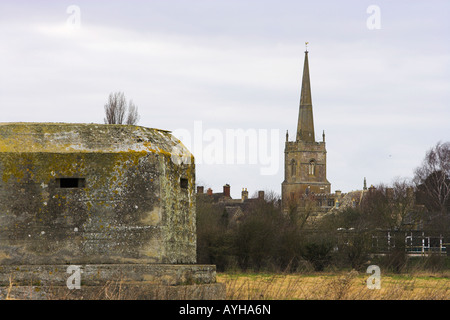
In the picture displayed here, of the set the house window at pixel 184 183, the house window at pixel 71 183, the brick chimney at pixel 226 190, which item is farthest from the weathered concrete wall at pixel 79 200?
the brick chimney at pixel 226 190

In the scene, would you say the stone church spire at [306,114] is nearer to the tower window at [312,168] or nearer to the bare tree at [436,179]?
the tower window at [312,168]

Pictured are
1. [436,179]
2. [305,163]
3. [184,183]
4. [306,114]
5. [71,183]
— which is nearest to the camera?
[71,183]

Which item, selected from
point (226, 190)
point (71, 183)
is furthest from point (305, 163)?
point (71, 183)

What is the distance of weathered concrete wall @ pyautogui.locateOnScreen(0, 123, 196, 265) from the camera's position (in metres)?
12.8

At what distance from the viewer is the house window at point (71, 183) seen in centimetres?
1293

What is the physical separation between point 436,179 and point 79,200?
2510 inches

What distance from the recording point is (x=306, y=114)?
421 feet

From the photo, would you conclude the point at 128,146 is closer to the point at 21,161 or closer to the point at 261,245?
the point at 21,161

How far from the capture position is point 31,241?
12.8m

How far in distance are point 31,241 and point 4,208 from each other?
0.64 meters

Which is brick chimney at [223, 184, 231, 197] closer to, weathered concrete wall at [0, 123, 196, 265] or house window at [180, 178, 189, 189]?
house window at [180, 178, 189, 189]

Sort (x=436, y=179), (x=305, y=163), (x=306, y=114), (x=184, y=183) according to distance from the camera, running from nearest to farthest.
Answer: (x=184, y=183), (x=436, y=179), (x=306, y=114), (x=305, y=163)

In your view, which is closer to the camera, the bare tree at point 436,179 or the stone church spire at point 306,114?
the bare tree at point 436,179

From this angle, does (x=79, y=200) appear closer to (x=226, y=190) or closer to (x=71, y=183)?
(x=71, y=183)
